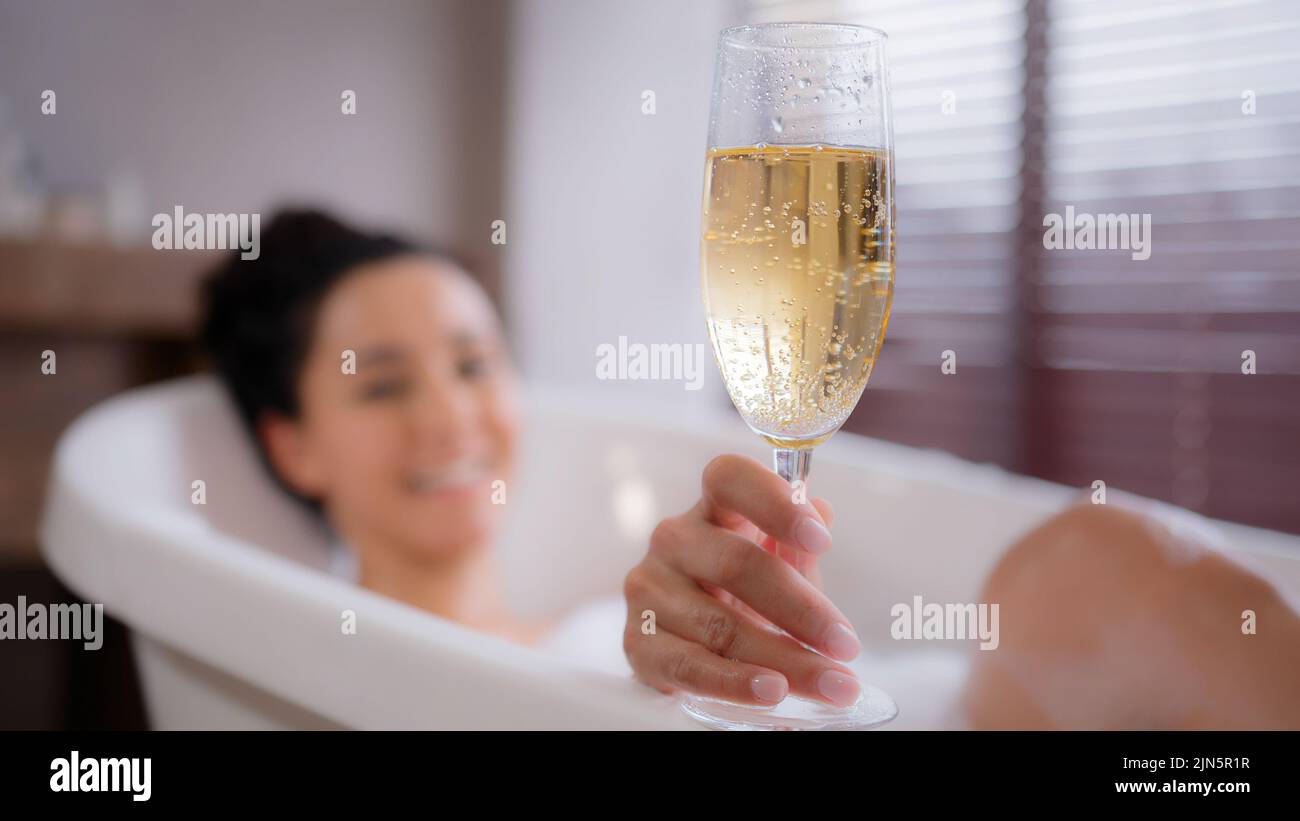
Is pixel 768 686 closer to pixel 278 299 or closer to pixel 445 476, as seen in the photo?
pixel 445 476

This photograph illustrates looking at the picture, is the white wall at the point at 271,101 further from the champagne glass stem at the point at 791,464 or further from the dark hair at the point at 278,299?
the champagne glass stem at the point at 791,464

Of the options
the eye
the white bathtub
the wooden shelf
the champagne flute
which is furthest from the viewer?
the wooden shelf

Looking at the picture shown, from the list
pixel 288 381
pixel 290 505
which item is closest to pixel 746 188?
pixel 288 381

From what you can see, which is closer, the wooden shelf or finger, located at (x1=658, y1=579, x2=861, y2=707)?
finger, located at (x1=658, y1=579, x2=861, y2=707)

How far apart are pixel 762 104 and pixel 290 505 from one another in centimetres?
109

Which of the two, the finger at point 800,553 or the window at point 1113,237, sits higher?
the window at point 1113,237

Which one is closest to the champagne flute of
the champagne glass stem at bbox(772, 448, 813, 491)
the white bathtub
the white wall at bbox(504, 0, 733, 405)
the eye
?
the champagne glass stem at bbox(772, 448, 813, 491)

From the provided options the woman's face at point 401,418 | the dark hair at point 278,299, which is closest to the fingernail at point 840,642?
the woman's face at point 401,418

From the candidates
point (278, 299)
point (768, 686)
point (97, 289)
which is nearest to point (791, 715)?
point (768, 686)

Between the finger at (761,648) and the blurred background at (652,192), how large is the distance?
1.39 meters

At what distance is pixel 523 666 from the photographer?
0.64 meters

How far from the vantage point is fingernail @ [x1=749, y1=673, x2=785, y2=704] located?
53 cm

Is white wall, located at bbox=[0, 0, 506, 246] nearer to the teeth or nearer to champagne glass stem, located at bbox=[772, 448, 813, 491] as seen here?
the teeth

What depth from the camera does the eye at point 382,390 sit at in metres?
1.25
